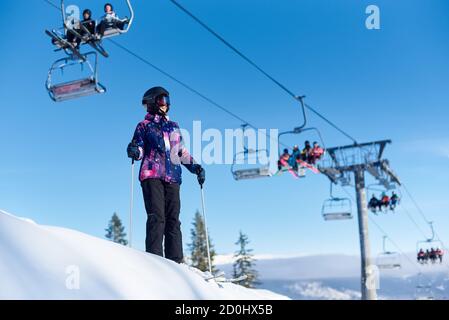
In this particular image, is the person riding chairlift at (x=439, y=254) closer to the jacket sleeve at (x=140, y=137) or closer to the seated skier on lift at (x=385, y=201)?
the seated skier on lift at (x=385, y=201)

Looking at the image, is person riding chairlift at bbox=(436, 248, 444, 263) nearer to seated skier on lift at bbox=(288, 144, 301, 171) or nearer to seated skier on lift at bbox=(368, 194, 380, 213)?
seated skier on lift at bbox=(368, 194, 380, 213)

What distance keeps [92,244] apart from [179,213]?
157 cm

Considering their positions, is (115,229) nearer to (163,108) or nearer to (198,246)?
(198,246)

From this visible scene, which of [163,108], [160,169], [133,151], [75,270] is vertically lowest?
[75,270]

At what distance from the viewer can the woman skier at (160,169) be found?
13.3 feet

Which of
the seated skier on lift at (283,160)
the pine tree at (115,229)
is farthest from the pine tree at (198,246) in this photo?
the seated skier on lift at (283,160)

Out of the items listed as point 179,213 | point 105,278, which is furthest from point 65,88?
point 105,278

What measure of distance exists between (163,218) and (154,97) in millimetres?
1039

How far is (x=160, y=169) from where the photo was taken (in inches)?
164

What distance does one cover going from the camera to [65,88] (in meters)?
7.09

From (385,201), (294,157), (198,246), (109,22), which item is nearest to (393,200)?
(385,201)

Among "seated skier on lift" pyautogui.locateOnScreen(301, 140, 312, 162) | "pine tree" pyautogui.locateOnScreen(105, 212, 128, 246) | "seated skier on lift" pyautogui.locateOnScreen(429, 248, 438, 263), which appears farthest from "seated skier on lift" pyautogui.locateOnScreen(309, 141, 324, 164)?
"pine tree" pyautogui.locateOnScreen(105, 212, 128, 246)

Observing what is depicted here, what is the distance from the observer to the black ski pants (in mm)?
4012

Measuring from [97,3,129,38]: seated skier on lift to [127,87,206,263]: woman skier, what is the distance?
10.7 feet
